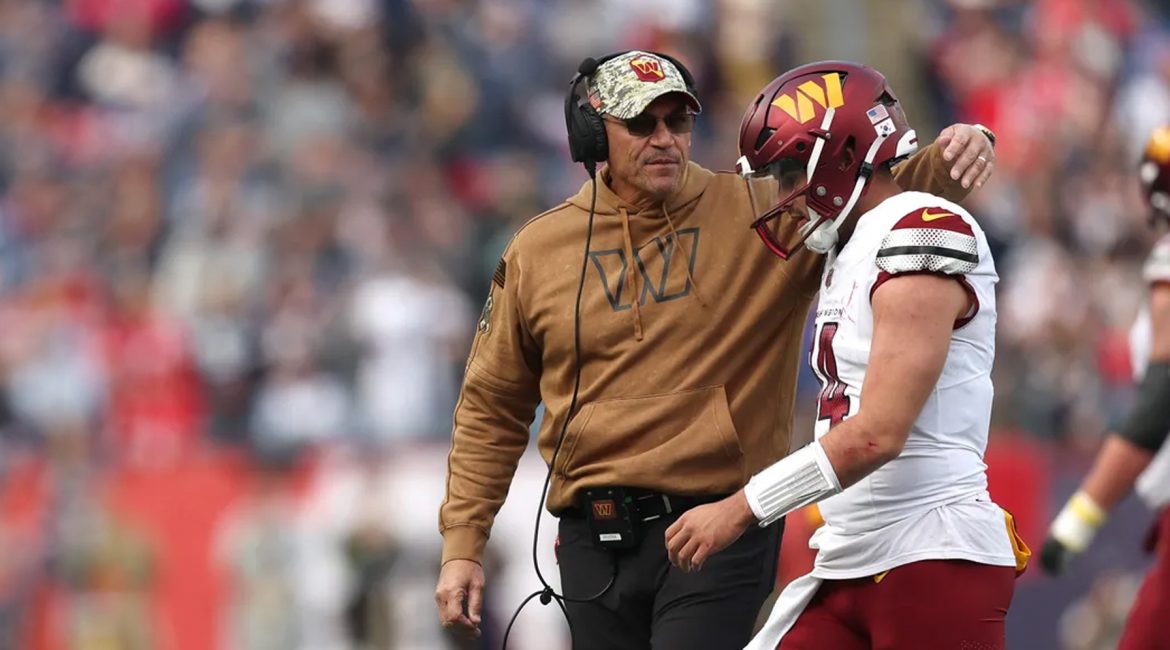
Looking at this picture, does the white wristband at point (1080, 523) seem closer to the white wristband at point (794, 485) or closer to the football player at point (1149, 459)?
the football player at point (1149, 459)

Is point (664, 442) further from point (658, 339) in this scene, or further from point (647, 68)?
point (647, 68)

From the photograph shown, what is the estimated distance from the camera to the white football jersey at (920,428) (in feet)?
15.4

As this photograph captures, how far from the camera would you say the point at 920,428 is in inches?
187

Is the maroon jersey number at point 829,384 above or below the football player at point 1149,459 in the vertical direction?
above

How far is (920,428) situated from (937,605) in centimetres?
42

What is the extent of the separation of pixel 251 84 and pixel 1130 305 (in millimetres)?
6108

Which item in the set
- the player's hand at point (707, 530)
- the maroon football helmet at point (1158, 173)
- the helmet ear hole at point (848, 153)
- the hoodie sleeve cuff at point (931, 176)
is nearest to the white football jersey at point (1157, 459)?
the maroon football helmet at point (1158, 173)

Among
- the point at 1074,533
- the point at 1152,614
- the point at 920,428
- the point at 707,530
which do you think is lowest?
the point at 1152,614

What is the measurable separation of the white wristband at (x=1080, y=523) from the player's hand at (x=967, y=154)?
83.2 inches

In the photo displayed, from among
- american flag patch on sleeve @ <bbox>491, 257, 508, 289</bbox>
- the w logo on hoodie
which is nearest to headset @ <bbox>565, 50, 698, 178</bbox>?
the w logo on hoodie

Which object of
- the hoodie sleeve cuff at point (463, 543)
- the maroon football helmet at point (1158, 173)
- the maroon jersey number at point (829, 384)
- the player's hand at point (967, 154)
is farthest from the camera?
the maroon football helmet at point (1158, 173)

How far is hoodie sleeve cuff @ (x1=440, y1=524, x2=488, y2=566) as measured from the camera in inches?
228

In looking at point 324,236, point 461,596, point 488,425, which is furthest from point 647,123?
point 324,236

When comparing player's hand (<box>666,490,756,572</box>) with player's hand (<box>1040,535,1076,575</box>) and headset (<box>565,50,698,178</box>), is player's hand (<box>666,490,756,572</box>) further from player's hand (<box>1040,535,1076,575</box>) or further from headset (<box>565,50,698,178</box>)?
player's hand (<box>1040,535,1076,575</box>)
